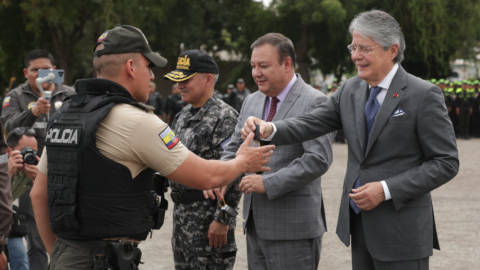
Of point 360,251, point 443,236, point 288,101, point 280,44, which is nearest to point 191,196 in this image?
point 288,101

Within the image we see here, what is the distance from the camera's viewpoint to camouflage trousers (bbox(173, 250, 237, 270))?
4.20 m

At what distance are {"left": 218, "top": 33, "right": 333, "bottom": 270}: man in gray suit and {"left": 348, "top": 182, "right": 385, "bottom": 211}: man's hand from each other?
64 cm

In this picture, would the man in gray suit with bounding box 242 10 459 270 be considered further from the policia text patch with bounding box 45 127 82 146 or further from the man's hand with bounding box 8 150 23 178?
the man's hand with bounding box 8 150 23 178

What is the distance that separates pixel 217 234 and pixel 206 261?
26 centimetres

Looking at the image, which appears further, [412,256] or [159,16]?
[159,16]

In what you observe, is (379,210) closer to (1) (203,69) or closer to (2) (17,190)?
(1) (203,69)

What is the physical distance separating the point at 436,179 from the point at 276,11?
29.8 metres

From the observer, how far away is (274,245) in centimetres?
372

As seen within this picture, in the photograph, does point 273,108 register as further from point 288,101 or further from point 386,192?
point 386,192

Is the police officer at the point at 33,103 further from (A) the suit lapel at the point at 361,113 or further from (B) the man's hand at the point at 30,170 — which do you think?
(A) the suit lapel at the point at 361,113

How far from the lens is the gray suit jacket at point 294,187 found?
3.63m

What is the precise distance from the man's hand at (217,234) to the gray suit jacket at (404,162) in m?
1.12

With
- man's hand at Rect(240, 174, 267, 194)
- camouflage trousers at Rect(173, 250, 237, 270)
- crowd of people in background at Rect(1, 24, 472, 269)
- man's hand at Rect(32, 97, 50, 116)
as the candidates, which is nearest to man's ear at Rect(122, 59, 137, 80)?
man's hand at Rect(240, 174, 267, 194)

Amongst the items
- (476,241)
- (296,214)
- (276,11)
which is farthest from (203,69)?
(276,11)
